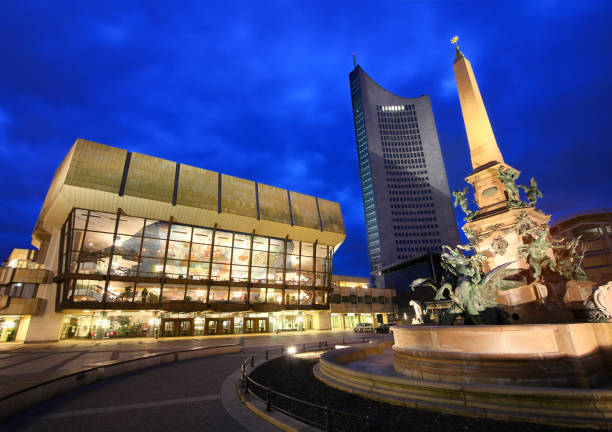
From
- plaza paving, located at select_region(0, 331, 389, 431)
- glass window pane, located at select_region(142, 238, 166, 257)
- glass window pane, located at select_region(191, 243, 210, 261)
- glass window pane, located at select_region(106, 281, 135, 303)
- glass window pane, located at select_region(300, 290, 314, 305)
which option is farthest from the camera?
glass window pane, located at select_region(300, 290, 314, 305)

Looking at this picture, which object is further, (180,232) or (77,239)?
(180,232)

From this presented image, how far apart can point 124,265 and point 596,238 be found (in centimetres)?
6748

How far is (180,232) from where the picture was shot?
37781 millimetres

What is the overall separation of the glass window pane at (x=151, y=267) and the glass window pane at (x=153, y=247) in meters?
0.74

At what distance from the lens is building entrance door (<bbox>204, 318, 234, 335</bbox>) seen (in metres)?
38.3

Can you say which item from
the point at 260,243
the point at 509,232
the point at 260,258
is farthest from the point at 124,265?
the point at 509,232

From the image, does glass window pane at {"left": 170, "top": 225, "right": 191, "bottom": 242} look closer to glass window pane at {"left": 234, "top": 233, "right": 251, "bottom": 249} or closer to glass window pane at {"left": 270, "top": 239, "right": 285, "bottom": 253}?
glass window pane at {"left": 234, "top": 233, "right": 251, "bottom": 249}

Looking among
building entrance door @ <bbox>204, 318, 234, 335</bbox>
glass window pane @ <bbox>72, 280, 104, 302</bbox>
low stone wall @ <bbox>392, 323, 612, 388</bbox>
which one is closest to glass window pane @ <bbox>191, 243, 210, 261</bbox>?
building entrance door @ <bbox>204, 318, 234, 335</bbox>

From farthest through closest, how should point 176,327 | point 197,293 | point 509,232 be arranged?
point 197,293, point 176,327, point 509,232

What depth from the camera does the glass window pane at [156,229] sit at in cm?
3591

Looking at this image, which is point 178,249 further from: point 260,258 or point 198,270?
point 260,258

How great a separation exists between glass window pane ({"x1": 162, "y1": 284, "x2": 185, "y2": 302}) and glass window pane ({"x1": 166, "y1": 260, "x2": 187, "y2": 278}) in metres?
1.28

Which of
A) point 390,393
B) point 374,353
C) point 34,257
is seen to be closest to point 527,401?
point 390,393

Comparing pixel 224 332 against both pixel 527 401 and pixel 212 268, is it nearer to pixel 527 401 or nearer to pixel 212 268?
pixel 212 268
